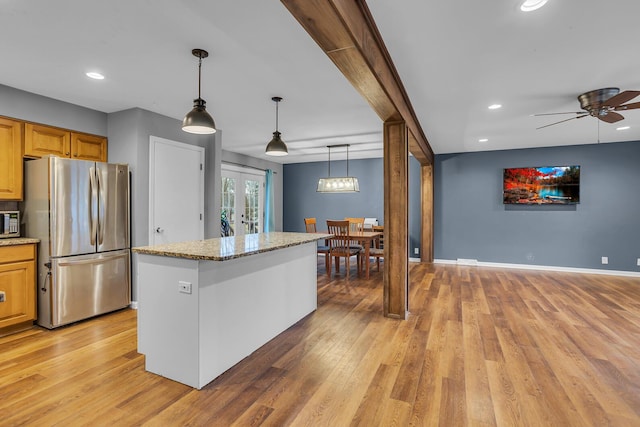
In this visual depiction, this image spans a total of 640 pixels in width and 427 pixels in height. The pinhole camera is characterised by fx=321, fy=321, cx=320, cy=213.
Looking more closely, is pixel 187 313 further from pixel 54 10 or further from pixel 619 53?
pixel 619 53

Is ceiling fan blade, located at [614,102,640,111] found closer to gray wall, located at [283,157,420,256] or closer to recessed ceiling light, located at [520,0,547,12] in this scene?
recessed ceiling light, located at [520,0,547,12]

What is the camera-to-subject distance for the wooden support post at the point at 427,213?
6867 mm

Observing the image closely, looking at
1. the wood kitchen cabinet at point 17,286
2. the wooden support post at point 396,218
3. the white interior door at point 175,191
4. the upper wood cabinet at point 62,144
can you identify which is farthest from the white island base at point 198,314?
the upper wood cabinet at point 62,144

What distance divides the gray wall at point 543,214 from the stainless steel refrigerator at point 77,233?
591 centimetres

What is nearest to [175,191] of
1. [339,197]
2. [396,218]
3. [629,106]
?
[396,218]

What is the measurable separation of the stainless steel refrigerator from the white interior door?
317 millimetres

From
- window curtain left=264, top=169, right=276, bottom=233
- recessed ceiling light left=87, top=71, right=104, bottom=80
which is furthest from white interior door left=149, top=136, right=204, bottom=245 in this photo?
window curtain left=264, top=169, right=276, bottom=233

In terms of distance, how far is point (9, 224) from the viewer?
3.26 m

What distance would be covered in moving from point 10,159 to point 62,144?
488mm

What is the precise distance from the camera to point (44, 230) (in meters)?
3.22

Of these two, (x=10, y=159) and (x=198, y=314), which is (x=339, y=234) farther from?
(x=10, y=159)

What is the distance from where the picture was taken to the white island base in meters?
2.18

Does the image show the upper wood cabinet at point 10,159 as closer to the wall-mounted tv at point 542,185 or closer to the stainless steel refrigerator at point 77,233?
the stainless steel refrigerator at point 77,233

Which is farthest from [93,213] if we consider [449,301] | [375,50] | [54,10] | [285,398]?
[449,301]
